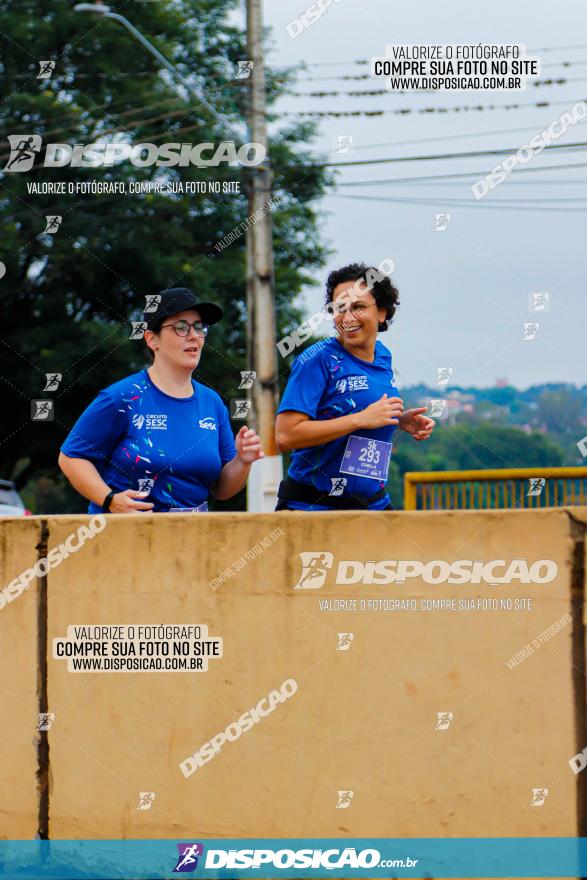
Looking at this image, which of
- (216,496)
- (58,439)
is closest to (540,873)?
(216,496)

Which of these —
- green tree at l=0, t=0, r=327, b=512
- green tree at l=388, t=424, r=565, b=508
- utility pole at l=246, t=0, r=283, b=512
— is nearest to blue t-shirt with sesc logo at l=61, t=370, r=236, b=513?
green tree at l=388, t=424, r=565, b=508

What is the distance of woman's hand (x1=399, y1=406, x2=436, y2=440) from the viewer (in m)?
5.11

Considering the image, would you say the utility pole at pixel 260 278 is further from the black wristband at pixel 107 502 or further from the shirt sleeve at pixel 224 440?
the black wristband at pixel 107 502

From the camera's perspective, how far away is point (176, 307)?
497 cm

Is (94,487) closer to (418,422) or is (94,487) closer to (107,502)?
(107,502)

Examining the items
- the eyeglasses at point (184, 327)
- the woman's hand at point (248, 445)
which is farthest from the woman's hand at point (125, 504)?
the eyeglasses at point (184, 327)

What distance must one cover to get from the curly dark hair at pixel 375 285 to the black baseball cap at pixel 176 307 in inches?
19.3

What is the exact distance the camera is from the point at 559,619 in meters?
3.94

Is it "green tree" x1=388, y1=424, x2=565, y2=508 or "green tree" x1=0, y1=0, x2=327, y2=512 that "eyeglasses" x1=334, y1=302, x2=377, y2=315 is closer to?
"green tree" x1=388, y1=424, x2=565, y2=508

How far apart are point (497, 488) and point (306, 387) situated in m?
2.52

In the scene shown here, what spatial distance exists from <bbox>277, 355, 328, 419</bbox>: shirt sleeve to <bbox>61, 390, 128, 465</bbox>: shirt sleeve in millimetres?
622

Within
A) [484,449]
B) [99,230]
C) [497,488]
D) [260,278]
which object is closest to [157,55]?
[260,278]

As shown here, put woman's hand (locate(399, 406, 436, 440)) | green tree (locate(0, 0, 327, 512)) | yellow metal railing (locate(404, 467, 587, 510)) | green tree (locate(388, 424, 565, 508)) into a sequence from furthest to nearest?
1. green tree (locate(0, 0, 327, 512))
2. green tree (locate(388, 424, 565, 508))
3. yellow metal railing (locate(404, 467, 587, 510))
4. woman's hand (locate(399, 406, 436, 440))

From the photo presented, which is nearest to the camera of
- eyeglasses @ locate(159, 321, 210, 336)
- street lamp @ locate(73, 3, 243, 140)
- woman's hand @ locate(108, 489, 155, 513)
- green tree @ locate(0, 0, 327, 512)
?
woman's hand @ locate(108, 489, 155, 513)
